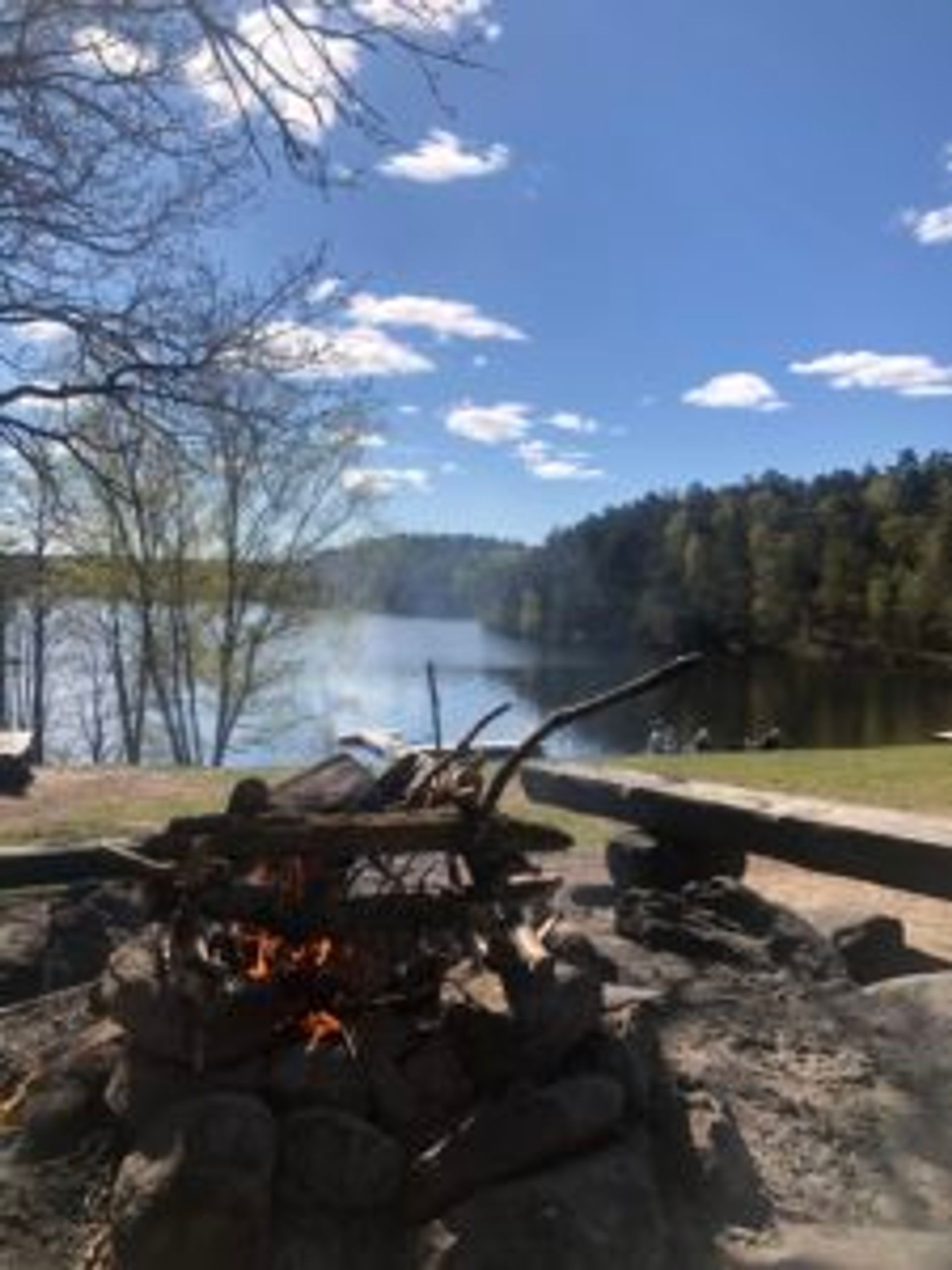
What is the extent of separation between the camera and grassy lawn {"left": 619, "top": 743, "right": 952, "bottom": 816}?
14641mm

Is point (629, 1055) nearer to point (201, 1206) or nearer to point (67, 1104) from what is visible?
point (201, 1206)

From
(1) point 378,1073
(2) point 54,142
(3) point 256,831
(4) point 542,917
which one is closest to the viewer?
(1) point 378,1073

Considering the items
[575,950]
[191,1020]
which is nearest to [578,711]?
[575,950]

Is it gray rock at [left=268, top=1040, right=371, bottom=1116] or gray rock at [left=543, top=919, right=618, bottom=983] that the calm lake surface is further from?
gray rock at [left=268, top=1040, right=371, bottom=1116]

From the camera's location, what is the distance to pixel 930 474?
9756 centimetres

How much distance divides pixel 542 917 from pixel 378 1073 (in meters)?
1.12

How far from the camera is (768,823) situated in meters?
7.81

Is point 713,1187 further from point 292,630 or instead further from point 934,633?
point 934,633

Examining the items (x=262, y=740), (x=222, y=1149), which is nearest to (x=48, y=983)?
(x=222, y=1149)

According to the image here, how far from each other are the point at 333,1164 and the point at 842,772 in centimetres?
1345

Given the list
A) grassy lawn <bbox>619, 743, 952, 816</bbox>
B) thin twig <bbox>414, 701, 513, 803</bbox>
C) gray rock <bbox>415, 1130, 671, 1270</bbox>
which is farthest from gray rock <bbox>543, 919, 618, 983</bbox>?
grassy lawn <bbox>619, 743, 952, 816</bbox>

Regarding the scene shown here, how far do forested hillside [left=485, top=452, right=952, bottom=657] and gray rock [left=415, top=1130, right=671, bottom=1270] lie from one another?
277 feet

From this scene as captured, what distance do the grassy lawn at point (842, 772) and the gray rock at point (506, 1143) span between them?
8.35m

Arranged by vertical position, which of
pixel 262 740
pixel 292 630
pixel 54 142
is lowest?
pixel 262 740
